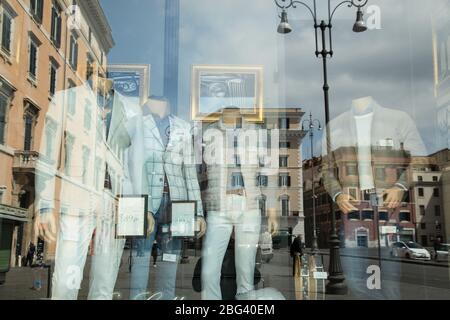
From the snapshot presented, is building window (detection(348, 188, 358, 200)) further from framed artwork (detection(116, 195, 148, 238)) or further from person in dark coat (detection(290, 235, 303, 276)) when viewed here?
framed artwork (detection(116, 195, 148, 238))

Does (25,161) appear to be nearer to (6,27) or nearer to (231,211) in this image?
(6,27)

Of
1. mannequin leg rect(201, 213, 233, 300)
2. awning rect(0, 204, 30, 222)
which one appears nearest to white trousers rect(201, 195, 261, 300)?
mannequin leg rect(201, 213, 233, 300)

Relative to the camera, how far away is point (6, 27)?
6.26 ft

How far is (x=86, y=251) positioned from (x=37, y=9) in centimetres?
114

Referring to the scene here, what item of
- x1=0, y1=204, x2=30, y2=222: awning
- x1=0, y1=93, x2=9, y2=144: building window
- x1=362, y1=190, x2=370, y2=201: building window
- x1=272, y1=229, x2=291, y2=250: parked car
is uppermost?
x1=0, y1=93, x2=9, y2=144: building window

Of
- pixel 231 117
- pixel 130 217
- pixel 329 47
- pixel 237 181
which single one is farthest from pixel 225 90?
pixel 130 217

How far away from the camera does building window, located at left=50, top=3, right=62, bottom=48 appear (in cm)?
208

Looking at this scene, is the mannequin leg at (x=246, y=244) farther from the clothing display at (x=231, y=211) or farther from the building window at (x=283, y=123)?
the building window at (x=283, y=123)

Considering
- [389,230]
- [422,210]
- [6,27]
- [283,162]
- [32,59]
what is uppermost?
[6,27]

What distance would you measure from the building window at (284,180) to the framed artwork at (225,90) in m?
0.34

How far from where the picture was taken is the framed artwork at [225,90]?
94.1 inches

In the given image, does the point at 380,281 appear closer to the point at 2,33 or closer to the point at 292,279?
the point at 292,279

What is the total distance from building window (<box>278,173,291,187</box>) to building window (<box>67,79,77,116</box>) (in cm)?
110
